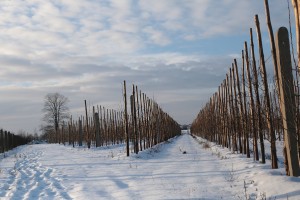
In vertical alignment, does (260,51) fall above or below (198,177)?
above

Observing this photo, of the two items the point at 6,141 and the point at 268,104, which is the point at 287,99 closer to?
the point at 268,104

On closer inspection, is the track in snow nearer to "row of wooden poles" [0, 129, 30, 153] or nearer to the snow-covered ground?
the snow-covered ground

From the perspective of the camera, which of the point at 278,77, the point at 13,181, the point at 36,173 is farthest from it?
the point at 36,173

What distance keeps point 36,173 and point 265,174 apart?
6.52 metres

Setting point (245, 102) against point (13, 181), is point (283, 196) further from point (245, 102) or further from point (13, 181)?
point (13, 181)

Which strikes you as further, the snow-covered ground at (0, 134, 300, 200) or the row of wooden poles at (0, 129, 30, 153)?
the row of wooden poles at (0, 129, 30, 153)

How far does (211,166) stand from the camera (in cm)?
960

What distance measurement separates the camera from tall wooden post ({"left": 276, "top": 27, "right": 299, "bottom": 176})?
19.9ft

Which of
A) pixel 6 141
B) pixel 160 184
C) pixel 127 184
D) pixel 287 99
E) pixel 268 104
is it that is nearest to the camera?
pixel 287 99

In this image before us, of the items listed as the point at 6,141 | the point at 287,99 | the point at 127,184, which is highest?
the point at 287,99

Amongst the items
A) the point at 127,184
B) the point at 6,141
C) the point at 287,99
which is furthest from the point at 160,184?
the point at 6,141

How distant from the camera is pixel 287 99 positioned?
6105 millimetres

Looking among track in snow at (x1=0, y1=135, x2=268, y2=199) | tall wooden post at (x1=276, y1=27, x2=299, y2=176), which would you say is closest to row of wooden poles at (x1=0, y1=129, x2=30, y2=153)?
track in snow at (x1=0, y1=135, x2=268, y2=199)

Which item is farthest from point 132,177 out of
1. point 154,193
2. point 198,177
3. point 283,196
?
point 283,196
